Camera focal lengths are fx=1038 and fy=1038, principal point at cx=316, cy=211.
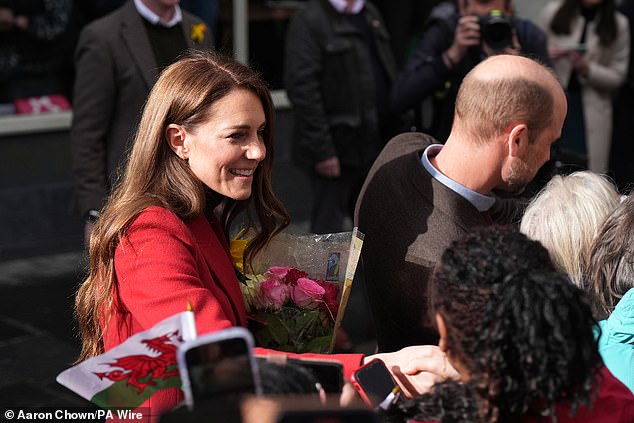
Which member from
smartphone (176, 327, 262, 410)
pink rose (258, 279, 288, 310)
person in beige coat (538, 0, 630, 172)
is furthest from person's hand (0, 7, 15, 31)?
smartphone (176, 327, 262, 410)

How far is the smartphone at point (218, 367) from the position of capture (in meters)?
1.90

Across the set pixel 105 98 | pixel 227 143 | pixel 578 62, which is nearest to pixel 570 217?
pixel 227 143

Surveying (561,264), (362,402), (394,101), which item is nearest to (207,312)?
(362,402)

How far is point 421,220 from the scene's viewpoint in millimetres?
3305

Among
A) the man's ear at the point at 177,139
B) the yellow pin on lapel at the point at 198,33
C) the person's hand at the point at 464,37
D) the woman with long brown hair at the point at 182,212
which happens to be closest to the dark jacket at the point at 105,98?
the yellow pin on lapel at the point at 198,33

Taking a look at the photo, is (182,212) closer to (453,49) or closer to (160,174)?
(160,174)

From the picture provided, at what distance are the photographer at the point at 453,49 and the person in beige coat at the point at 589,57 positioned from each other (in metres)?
1.42

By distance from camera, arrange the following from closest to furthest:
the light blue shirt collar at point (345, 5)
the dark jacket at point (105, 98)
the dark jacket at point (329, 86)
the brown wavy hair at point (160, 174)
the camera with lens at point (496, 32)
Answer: the brown wavy hair at point (160, 174) → the dark jacket at point (105, 98) → the camera with lens at point (496, 32) → the dark jacket at point (329, 86) → the light blue shirt collar at point (345, 5)

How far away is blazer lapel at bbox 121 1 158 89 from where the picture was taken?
16.8 feet

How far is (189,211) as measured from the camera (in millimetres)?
2824

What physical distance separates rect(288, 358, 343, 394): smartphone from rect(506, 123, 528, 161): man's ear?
1.18 meters

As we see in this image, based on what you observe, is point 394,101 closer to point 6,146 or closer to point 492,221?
point 492,221

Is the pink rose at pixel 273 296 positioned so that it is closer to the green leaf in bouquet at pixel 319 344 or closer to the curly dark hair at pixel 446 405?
the green leaf in bouquet at pixel 319 344

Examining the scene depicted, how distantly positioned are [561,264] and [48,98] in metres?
5.38
